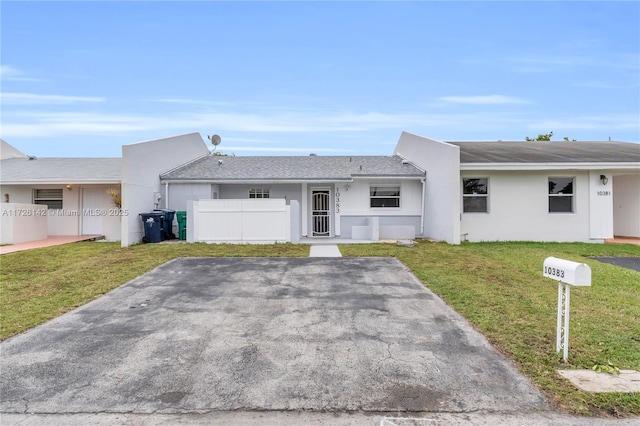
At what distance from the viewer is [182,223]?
14.4 metres

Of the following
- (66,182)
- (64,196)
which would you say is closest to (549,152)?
(66,182)

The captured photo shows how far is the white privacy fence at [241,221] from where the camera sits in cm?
1346

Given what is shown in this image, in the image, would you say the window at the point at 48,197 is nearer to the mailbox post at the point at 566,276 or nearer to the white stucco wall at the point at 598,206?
the mailbox post at the point at 566,276

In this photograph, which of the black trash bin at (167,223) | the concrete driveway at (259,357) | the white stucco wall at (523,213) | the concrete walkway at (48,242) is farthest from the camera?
the black trash bin at (167,223)

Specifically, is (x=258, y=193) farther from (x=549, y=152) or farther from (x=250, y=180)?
(x=549, y=152)

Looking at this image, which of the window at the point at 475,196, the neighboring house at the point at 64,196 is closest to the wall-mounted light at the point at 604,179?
the window at the point at 475,196

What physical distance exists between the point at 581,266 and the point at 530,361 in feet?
3.75

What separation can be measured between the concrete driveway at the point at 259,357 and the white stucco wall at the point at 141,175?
7.08m

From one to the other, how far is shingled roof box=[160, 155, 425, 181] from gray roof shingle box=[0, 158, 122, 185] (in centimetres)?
327

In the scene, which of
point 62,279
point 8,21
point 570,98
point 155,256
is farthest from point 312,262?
point 570,98

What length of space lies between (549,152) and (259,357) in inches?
642

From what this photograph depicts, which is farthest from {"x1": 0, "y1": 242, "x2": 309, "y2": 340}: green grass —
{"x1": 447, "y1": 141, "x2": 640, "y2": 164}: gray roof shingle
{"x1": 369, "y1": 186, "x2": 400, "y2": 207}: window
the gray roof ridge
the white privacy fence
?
{"x1": 447, "y1": 141, "x2": 640, "y2": 164}: gray roof shingle

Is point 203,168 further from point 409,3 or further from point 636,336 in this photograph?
point 636,336

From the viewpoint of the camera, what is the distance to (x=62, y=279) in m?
7.89
